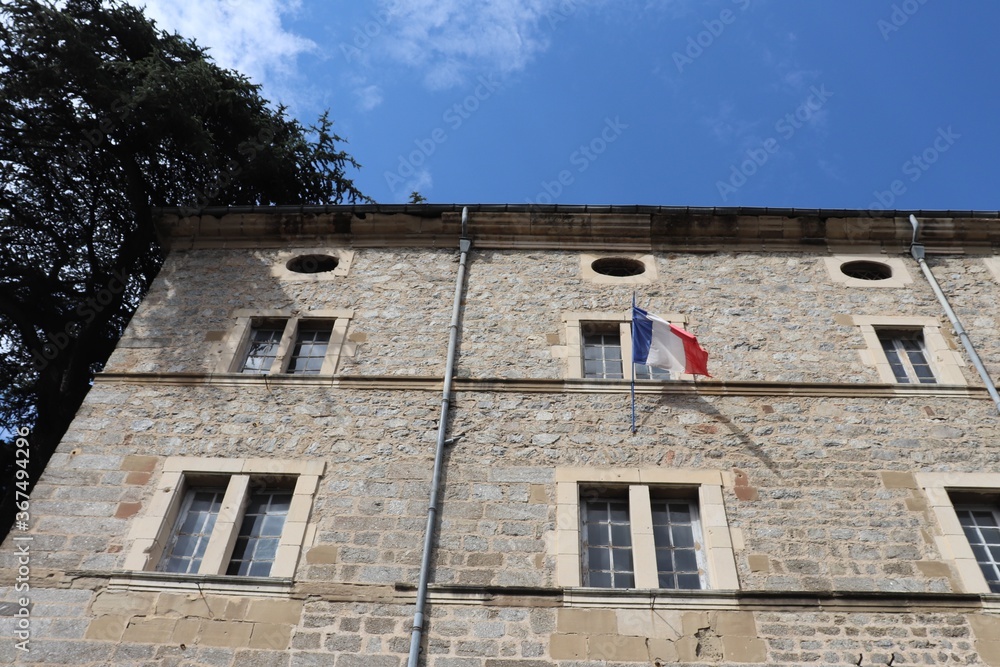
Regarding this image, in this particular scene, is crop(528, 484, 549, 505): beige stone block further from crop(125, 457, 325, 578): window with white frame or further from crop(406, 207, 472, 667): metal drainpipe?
crop(125, 457, 325, 578): window with white frame

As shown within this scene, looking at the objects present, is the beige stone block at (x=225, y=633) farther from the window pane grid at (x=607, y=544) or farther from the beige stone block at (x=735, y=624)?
the beige stone block at (x=735, y=624)

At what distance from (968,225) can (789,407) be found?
A: 4.82 m

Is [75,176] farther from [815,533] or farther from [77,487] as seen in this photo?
[815,533]

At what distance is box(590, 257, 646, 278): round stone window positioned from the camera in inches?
447

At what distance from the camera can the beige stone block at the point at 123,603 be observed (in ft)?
24.1

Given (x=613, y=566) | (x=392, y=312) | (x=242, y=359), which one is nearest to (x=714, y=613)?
(x=613, y=566)

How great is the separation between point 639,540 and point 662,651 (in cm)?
113

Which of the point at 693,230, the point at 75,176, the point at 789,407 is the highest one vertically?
the point at 75,176

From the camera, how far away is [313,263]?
11.5 meters

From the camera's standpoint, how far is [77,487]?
8.38m

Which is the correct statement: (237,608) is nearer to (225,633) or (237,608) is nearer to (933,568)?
(225,633)

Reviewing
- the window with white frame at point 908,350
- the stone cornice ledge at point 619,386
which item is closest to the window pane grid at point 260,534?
the stone cornice ledge at point 619,386

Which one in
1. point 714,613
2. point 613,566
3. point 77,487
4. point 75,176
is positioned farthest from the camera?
point 75,176

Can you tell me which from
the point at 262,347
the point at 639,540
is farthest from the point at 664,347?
the point at 262,347
